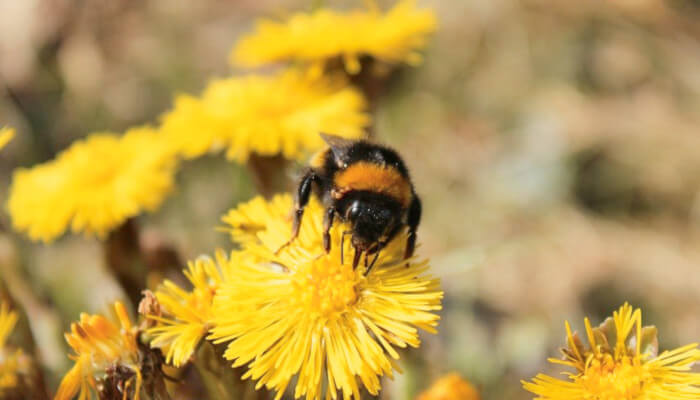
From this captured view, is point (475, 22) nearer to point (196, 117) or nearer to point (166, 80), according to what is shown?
point (166, 80)

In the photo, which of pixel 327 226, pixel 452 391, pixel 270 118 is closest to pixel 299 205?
pixel 327 226

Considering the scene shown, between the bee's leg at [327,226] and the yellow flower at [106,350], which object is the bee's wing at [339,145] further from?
the yellow flower at [106,350]

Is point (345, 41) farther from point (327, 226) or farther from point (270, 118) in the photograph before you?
point (327, 226)

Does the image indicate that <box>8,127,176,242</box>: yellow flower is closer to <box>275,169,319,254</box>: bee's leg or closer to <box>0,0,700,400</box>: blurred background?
<box>0,0,700,400</box>: blurred background

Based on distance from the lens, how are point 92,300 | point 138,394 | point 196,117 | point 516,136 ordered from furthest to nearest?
point 516,136 → point 92,300 → point 196,117 → point 138,394

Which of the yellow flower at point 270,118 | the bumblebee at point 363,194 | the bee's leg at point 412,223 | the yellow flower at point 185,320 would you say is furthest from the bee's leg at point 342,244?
the yellow flower at point 270,118

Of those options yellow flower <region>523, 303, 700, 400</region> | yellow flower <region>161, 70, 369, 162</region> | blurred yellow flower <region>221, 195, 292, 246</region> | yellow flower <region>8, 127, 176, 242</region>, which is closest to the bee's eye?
blurred yellow flower <region>221, 195, 292, 246</region>

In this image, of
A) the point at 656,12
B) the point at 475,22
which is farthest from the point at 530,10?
the point at 656,12
